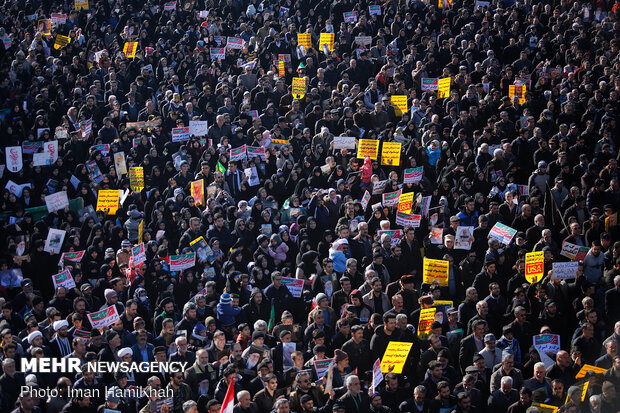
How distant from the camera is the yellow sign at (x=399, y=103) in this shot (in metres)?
19.0

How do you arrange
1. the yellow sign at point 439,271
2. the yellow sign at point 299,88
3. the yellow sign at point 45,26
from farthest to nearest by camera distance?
the yellow sign at point 45,26 → the yellow sign at point 299,88 → the yellow sign at point 439,271

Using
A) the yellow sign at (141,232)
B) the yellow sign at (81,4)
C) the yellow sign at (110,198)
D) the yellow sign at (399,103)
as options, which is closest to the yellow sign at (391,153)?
the yellow sign at (399,103)

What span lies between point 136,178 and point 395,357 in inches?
316

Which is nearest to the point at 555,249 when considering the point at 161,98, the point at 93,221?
the point at 93,221

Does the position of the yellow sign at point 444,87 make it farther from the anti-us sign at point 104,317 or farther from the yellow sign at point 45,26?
the yellow sign at point 45,26

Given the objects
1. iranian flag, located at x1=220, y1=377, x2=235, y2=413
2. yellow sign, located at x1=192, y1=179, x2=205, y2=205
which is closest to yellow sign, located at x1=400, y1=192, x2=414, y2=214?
yellow sign, located at x1=192, y1=179, x2=205, y2=205

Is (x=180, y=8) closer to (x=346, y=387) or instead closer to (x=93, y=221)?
(x=93, y=221)

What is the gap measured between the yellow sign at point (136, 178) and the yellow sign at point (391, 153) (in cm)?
488

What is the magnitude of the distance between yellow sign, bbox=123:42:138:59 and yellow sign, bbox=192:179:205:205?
774cm

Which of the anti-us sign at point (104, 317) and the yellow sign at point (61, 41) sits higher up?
the yellow sign at point (61, 41)

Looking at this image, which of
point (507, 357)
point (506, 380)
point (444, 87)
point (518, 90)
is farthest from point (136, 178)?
point (506, 380)

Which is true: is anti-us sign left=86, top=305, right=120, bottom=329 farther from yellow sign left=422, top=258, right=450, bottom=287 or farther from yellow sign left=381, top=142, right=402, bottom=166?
yellow sign left=381, top=142, right=402, bottom=166

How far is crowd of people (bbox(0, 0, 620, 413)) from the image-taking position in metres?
11.8

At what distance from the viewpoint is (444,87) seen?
19328 mm
